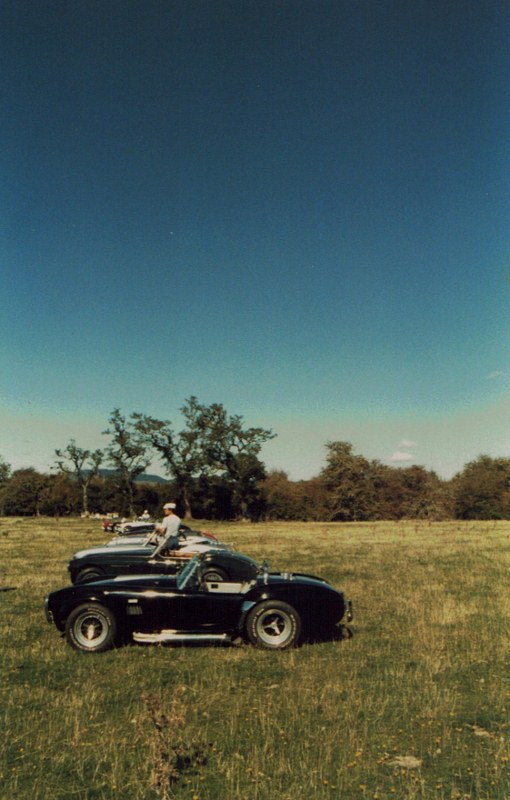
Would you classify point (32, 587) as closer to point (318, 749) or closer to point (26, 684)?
point (26, 684)

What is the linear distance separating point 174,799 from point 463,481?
6173cm

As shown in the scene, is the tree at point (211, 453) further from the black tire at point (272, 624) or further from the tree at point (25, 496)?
the black tire at point (272, 624)

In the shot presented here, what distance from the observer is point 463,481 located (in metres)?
60.9

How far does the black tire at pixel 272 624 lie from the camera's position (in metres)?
7.77

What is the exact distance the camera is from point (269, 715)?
18.1 feet

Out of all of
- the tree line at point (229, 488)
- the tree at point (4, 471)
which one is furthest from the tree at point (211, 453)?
the tree at point (4, 471)

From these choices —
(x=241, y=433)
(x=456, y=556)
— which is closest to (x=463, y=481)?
(x=241, y=433)

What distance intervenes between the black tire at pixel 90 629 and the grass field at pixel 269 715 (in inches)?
6.5

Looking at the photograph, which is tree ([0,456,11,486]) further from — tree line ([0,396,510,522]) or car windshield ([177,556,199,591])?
car windshield ([177,556,199,591])

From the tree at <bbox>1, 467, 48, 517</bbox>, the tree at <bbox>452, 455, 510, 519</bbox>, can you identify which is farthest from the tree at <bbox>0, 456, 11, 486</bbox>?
the tree at <bbox>452, 455, 510, 519</bbox>

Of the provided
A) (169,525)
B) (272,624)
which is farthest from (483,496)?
(272,624)

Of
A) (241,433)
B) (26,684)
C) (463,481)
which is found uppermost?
(241,433)

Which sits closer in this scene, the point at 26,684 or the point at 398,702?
the point at 398,702

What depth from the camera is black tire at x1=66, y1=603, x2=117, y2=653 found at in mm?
7695
